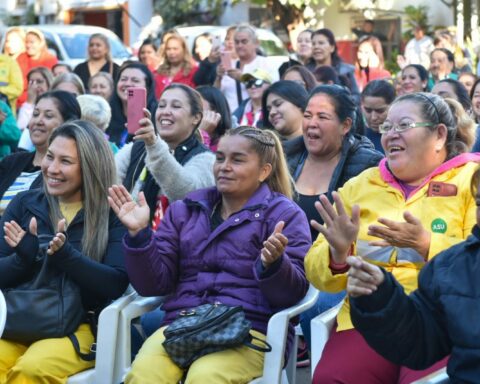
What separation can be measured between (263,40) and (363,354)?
15088mm

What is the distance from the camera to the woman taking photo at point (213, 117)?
7965 millimetres

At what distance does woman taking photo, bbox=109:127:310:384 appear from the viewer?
15.4 feet

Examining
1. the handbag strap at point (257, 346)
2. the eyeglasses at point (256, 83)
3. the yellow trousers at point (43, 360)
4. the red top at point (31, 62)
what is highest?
the eyeglasses at point (256, 83)

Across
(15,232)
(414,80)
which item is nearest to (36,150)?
(15,232)

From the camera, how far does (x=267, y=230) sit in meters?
5.09

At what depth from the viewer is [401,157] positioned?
15.8ft

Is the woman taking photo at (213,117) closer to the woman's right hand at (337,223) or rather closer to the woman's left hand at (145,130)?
the woman's left hand at (145,130)

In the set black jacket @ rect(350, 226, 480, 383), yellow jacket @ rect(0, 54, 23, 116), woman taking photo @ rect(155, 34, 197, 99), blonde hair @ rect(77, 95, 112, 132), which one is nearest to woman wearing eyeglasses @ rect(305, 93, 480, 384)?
black jacket @ rect(350, 226, 480, 383)

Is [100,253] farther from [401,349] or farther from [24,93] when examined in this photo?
[24,93]

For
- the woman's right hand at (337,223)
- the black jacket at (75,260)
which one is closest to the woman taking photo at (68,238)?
the black jacket at (75,260)

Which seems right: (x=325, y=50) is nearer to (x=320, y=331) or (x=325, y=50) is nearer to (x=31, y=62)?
(x=31, y=62)

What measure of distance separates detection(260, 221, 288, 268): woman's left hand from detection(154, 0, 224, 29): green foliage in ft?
77.7

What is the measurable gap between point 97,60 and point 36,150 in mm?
6302

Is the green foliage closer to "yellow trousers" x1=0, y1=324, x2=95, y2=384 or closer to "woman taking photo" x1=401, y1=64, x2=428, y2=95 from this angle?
"woman taking photo" x1=401, y1=64, x2=428, y2=95
